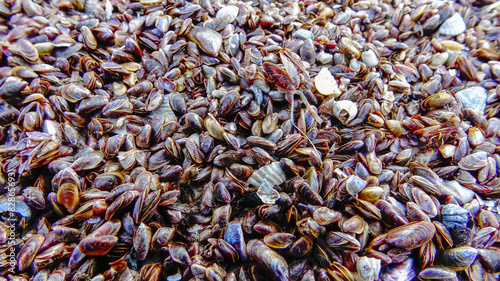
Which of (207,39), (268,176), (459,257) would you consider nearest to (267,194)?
(268,176)

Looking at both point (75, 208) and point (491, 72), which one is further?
point (491, 72)

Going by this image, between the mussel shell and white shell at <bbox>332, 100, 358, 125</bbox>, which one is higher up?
white shell at <bbox>332, 100, 358, 125</bbox>

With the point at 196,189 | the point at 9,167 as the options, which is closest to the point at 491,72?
the point at 196,189

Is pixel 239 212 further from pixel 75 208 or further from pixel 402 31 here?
pixel 402 31

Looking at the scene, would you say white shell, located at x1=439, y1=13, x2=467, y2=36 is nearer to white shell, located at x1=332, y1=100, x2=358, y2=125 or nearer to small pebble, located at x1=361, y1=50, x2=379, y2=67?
small pebble, located at x1=361, y1=50, x2=379, y2=67

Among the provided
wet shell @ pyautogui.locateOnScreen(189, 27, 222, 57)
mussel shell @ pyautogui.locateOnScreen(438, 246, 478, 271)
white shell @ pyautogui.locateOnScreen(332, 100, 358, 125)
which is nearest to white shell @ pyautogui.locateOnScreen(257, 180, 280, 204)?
white shell @ pyautogui.locateOnScreen(332, 100, 358, 125)

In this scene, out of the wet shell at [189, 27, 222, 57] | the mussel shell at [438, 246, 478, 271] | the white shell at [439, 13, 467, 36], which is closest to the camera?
the mussel shell at [438, 246, 478, 271]

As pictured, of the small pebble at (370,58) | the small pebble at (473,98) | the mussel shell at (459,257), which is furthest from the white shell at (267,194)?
the small pebble at (473,98)
